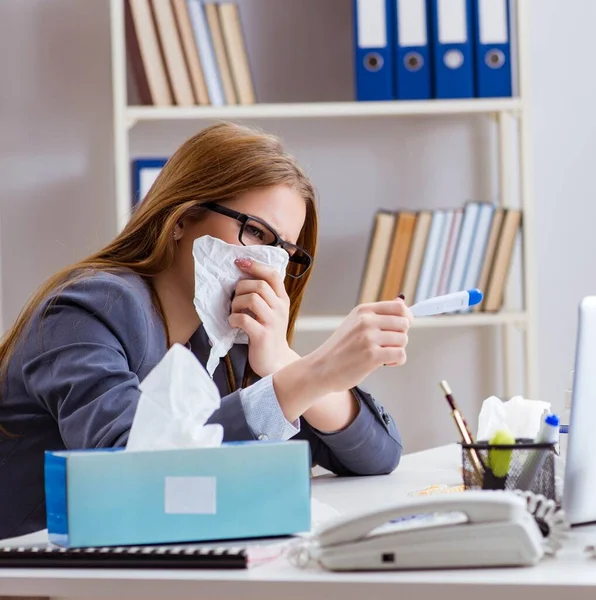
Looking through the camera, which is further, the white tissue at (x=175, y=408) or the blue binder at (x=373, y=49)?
the blue binder at (x=373, y=49)

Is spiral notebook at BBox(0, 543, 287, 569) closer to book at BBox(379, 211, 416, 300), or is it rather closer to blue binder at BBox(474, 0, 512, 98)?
book at BBox(379, 211, 416, 300)

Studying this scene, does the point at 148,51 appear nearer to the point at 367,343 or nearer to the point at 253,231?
the point at 253,231

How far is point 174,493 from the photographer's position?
2.77ft

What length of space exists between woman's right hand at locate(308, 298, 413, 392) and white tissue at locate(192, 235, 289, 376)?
40 cm

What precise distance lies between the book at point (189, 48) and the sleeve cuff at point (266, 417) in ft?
5.03

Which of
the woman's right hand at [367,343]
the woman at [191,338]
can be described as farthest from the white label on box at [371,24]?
the woman's right hand at [367,343]

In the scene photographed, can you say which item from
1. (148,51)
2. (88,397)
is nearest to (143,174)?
(148,51)

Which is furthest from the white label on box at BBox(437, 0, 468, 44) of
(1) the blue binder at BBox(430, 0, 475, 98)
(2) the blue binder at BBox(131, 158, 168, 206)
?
(2) the blue binder at BBox(131, 158, 168, 206)

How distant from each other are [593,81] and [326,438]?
68.2 inches

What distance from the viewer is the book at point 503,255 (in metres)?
2.47

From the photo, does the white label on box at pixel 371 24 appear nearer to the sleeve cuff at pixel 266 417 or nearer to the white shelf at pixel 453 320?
the white shelf at pixel 453 320

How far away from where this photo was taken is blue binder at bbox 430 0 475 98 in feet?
7.93

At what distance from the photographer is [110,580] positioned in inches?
30.5

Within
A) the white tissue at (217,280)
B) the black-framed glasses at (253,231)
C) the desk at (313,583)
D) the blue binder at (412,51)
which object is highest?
the blue binder at (412,51)
